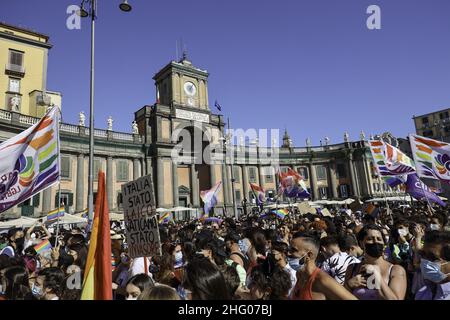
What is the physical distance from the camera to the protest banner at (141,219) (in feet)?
15.5

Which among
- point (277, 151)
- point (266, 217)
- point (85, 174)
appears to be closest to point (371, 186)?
point (277, 151)

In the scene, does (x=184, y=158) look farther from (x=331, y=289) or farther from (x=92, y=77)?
(x=331, y=289)

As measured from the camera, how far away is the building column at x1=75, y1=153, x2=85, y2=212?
105 feet

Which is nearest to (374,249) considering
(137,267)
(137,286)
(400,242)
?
(137,286)

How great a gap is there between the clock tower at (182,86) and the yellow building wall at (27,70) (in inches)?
591

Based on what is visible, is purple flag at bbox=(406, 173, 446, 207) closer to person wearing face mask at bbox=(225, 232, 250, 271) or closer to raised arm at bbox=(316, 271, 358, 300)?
person wearing face mask at bbox=(225, 232, 250, 271)

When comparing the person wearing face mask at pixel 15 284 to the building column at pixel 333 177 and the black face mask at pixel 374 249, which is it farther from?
the building column at pixel 333 177

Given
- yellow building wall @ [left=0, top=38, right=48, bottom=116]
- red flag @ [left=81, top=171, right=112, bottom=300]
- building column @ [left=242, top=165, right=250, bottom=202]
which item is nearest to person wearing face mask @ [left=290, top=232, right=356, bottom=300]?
red flag @ [left=81, top=171, right=112, bottom=300]

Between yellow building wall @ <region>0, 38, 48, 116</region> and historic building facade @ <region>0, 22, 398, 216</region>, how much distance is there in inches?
13.0

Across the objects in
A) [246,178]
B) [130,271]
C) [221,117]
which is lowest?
[130,271]

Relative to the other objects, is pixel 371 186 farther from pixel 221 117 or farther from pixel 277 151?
pixel 221 117

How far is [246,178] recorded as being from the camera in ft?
157
